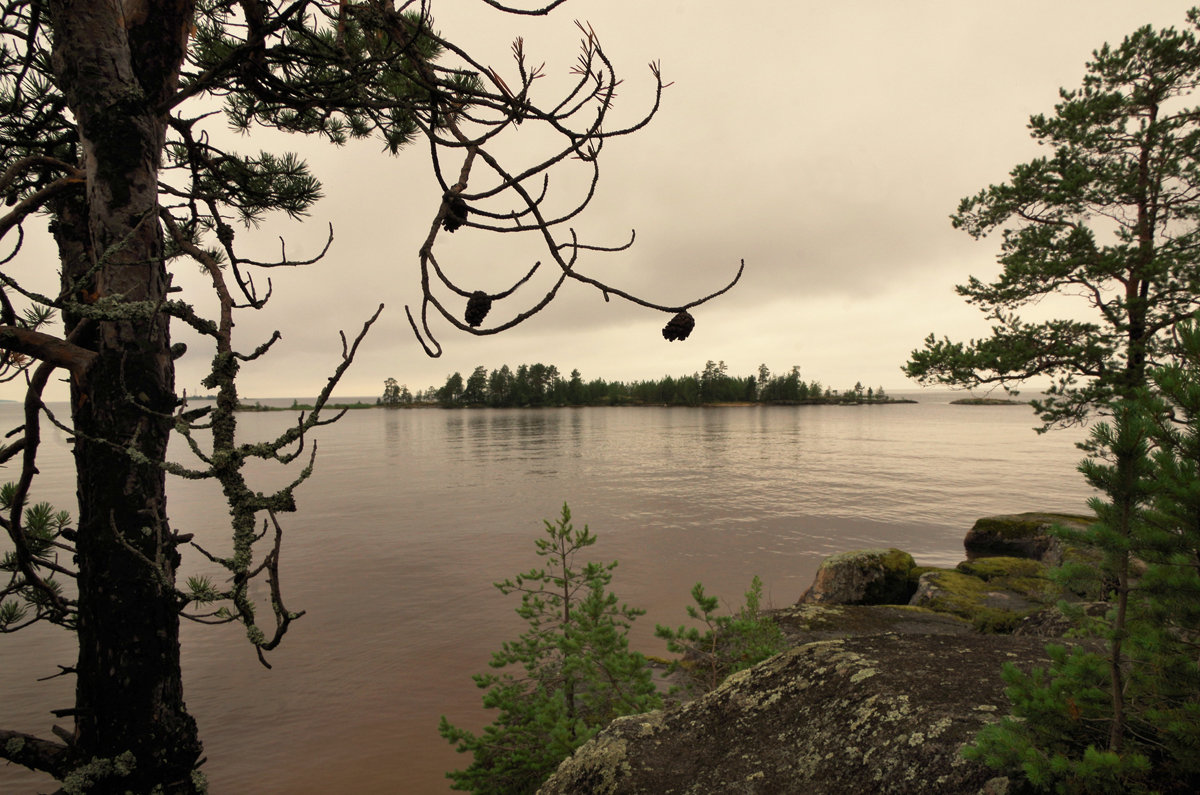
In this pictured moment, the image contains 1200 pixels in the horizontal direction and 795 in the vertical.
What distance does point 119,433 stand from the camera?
2434 mm

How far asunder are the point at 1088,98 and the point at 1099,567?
17.6 metres

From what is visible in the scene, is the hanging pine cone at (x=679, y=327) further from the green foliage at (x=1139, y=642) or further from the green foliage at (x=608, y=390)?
the green foliage at (x=608, y=390)

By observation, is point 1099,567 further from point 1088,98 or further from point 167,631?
point 1088,98

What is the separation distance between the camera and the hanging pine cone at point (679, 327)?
1.55m

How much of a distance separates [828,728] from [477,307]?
8.31ft

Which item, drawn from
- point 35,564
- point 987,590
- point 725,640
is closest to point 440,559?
point 725,640

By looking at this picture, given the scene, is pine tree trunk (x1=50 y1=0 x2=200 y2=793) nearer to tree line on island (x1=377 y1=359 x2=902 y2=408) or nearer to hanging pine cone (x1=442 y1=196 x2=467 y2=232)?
hanging pine cone (x1=442 y1=196 x2=467 y2=232)

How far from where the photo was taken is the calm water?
26.8ft

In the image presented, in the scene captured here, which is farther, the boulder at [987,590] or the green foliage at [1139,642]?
the boulder at [987,590]

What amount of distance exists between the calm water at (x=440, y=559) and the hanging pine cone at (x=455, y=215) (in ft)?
25.1

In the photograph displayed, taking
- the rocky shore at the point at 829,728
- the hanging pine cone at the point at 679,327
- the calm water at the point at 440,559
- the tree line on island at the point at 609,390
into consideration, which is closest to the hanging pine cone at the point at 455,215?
the hanging pine cone at the point at 679,327

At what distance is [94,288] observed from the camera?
250 centimetres

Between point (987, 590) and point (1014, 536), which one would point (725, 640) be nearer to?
point (987, 590)

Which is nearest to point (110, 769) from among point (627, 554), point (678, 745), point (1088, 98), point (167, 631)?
point (167, 631)
